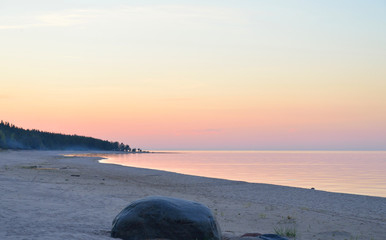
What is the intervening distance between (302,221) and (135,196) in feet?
27.2

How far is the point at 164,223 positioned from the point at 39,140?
468 ft

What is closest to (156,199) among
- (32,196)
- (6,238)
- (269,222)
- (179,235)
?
(179,235)

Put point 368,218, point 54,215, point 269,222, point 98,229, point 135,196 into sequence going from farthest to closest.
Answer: point 135,196 → point 368,218 → point 269,222 → point 54,215 → point 98,229

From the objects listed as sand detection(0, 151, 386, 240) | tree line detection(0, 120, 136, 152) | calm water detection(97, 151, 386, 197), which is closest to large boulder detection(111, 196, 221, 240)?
sand detection(0, 151, 386, 240)

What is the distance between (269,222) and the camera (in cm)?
1470

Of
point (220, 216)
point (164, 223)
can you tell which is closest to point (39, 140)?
point (220, 216)

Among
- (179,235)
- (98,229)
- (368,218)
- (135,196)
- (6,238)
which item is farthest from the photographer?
(135,196)

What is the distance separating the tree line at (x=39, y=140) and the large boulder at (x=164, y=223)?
10381 centimetres

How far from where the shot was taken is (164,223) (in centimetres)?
943

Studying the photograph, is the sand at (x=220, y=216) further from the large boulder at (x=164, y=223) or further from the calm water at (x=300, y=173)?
the calm water at (x=300, y=173)

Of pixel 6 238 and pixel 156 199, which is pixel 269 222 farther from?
pixel 6 238

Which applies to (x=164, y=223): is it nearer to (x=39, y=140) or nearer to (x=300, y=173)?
(x=300, y=173)

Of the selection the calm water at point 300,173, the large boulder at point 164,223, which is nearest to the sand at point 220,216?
the large boulder at point 164,223

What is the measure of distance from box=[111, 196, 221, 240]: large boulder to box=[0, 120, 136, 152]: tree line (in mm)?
103814
